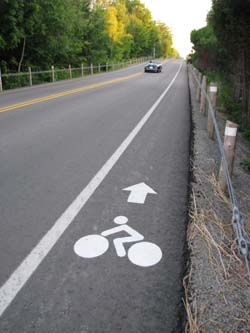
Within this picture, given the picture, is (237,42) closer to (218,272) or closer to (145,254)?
(145,254)

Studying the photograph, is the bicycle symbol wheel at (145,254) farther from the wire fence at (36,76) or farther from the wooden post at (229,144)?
the wire fence at (36,76)

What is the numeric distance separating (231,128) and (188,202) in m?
1.05

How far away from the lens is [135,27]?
85000 millimetres

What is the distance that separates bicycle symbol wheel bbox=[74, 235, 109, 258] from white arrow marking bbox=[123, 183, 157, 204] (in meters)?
1.01

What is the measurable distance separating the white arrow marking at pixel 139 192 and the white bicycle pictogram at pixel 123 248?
801 millimetres

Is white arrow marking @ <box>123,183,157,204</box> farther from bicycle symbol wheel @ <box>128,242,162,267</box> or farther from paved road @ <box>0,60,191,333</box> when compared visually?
bicycle symbol wheel @ <box>128,242,162,267</box>

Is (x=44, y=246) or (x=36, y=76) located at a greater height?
(x=36, y=76)

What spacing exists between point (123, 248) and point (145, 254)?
0.22 metres

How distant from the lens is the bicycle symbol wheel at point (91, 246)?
10.1 feet

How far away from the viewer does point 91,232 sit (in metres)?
3.44

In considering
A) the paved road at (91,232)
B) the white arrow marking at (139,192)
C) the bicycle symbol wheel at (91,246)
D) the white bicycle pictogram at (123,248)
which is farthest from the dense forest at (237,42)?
the bicycle symbol wheel at (91,246)

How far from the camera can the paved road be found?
7.91ft

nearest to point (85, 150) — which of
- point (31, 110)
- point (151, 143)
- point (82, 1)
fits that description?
point (151, 143)

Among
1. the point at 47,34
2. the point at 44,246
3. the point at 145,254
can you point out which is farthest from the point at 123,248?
the point at 47,34
